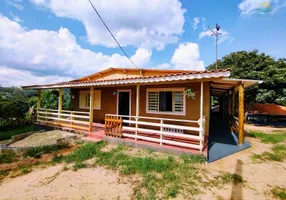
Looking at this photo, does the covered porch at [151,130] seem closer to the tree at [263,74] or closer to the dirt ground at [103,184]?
the dirt ground at [103,184]

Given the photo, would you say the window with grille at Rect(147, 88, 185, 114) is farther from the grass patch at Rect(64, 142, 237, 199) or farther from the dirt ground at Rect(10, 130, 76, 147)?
the dirt ground at Rect(10, 130, 76, 147)

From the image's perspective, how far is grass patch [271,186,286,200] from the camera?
3.37 meters

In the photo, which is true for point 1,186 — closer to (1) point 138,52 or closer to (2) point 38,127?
(2) point 38,127

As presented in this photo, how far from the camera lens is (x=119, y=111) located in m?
10.1

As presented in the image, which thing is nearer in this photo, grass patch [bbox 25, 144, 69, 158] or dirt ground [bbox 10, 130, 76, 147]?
grass patch [bbox 25, 144, 69, 158]

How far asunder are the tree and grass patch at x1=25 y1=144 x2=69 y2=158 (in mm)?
17129

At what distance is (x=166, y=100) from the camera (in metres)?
8.05

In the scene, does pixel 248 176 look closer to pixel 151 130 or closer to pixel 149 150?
pixel 149 150

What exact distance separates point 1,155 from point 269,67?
21.0 metres

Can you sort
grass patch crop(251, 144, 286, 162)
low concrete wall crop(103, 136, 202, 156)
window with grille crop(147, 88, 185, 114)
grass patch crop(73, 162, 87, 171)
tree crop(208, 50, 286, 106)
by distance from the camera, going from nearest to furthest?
grass patch crop(73, 162, 87, 171)
low concrete wall crop(103, 136, 202, 156)
grass patch crop(251, 144, 286, 162)
window with grille crop(147, 88, 185, 114)
tree crop(208, 50, 286, 106)

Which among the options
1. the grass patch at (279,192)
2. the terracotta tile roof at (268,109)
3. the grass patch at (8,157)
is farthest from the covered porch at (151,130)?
the terracotta tile roof at (268,109)

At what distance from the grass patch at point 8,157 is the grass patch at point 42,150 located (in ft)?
1.38

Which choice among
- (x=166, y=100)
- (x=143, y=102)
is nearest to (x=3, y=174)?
(x=143, y=102)

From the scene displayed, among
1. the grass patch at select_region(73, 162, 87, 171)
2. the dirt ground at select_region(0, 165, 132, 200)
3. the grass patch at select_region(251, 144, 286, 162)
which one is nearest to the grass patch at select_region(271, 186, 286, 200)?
the grass patch at select_region(251, 144, 286, 162)
